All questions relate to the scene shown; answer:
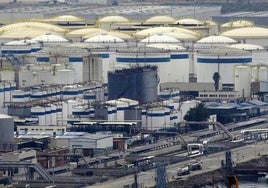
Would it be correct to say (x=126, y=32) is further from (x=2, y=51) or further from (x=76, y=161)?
(x=76, y=161)

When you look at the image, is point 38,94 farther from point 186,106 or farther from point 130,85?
point 186,106

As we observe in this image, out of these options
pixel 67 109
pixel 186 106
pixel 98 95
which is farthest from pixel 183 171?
pixel 98 95

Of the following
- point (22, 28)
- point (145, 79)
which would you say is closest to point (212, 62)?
point (145, 79)

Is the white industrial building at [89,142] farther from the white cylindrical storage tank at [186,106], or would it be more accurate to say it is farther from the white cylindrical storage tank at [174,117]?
the white cylindrical storage tank at [186,106]

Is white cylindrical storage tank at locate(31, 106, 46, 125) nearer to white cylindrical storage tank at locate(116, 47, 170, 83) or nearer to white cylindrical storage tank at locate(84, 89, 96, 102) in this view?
white cylindrical storage tank at locate(84, 89, 96, 102)

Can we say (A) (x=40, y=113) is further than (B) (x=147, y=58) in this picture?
No

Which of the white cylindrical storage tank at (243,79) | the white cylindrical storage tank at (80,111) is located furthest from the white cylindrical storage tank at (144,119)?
the white cylindrical storage tank at (243,79)
